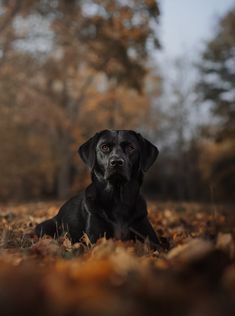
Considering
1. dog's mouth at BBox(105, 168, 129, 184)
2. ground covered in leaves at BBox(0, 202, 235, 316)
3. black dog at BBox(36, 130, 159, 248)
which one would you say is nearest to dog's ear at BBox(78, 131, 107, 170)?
black dog at BBox(36, 130, 159, 248)

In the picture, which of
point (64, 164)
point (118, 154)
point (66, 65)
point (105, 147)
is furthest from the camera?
point (64, 164)

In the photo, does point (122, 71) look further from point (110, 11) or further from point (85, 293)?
point (85, 293)

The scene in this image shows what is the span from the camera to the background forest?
60.7 ft

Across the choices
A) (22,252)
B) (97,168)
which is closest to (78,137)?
(97,168)

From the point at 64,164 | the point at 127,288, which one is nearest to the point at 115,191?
the point at 127,288

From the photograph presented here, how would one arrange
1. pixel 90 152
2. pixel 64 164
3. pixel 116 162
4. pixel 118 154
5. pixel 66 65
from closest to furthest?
pixel 116 162 → pixel 118 154 → pixel 90 152 → pixel 66 65 → pixel 64 164

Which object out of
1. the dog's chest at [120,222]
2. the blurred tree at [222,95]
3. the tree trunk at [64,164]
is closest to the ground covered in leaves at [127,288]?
the dog's chest at [120,222]

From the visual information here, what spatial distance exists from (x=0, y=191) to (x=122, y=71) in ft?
49.0

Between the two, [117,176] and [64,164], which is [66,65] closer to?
[64,164]

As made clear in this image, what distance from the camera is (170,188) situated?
35.5 m

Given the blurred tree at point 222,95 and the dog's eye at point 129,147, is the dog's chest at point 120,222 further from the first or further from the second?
the blurred tree at point 222,95

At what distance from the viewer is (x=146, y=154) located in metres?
5.40

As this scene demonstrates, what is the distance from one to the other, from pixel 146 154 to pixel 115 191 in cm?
60

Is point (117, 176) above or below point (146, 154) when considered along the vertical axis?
below
